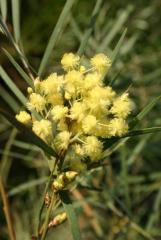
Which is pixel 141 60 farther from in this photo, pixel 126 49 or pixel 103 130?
pixel 103 130

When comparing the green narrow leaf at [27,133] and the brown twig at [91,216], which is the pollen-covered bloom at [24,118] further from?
the brown twig at [91,216]

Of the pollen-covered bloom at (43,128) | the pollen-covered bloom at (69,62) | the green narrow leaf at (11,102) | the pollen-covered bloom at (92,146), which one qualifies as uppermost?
the green narrow leaf at (11,102)

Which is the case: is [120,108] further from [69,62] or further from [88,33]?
[88,33]

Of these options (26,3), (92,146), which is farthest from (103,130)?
(26,3)

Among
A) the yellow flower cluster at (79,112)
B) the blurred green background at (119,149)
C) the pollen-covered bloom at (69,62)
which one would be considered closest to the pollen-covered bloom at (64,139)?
the yellow flower cluster at (79,112)

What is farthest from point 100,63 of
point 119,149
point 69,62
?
point 119,149

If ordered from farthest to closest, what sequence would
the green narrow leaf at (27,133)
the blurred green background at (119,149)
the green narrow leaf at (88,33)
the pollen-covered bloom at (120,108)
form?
1. the blurred green background at (119,149)
2. the green narrow leaf at (88,33)
3. the pollen-covered bloom at (120,108)
4. the green narrow leaf at (27,133)
